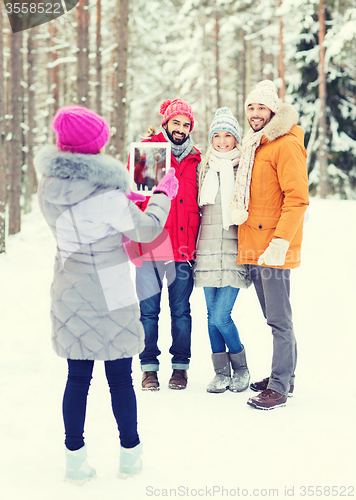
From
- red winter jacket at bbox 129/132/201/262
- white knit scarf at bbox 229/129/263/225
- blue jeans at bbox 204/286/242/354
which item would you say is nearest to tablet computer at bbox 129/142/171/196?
red winter jacket at bbox 129/132/201/262

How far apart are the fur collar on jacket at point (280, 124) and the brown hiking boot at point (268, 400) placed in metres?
1.97

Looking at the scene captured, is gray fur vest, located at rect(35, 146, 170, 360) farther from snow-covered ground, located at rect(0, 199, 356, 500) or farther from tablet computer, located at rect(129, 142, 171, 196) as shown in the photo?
tablet computer, located at rect(129, 142, 171, 196)

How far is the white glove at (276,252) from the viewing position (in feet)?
11.0

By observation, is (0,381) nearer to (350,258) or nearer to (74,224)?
(74,224)

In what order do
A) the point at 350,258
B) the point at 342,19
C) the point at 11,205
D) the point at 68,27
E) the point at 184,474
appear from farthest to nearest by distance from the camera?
the point at 68,27
the point at 342,19
the point at 11,205
the point at 350,258
the point at 184,474

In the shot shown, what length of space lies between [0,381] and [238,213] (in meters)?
2.48

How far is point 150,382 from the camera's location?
395 cm

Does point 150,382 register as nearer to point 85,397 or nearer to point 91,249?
point 85,397

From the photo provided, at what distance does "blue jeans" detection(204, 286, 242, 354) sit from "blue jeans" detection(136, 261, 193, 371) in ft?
0.74

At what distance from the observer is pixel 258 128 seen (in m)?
3.69

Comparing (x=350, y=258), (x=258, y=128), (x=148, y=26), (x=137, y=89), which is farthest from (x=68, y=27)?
(x=258, y=128)

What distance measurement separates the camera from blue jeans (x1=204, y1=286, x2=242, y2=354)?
379 centimetres

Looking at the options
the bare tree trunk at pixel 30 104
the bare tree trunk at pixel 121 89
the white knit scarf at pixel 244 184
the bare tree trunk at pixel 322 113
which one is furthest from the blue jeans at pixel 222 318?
the bare tree trunk at pixel 322 113

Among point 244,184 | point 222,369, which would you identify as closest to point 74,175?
point 244,184
